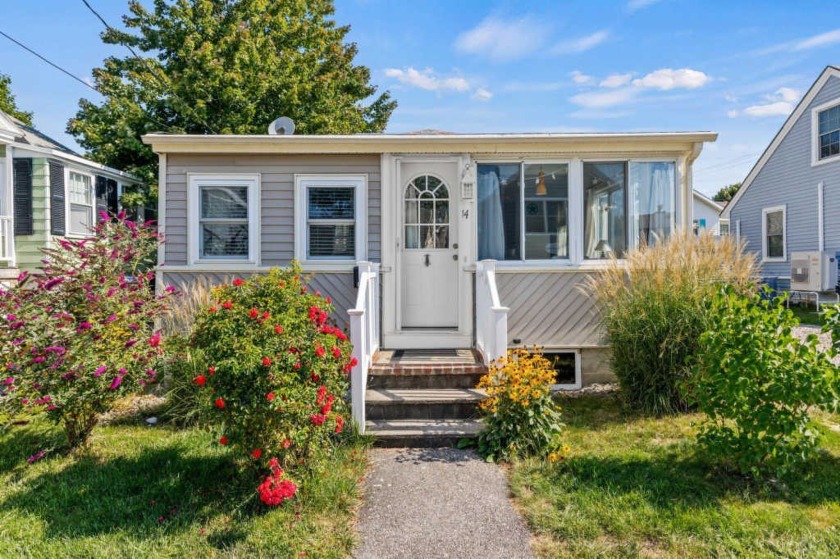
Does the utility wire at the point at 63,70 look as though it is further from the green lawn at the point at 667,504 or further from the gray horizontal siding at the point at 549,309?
the green lawn at the point at 667,504

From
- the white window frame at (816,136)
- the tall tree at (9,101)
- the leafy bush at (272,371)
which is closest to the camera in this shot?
the leafy bush at (272,371)

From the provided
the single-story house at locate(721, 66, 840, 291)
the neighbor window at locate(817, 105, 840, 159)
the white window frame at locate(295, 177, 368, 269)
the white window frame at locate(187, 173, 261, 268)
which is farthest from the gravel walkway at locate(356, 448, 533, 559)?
the neighbor window at locate(817, 105, 840, 159)

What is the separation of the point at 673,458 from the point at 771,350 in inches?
44.1

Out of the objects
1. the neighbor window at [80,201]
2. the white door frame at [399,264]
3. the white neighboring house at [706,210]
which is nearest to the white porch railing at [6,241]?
the neighbor window at [80,201]

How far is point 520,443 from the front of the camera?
3.88 meters

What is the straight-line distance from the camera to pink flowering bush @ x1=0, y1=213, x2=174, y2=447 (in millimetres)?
3604

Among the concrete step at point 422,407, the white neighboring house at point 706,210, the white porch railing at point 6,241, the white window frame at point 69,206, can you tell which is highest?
the white neighboring house at point 706,210

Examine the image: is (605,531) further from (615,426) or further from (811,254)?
(811,254)

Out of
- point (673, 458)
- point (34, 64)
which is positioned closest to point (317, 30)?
point (34, 64)

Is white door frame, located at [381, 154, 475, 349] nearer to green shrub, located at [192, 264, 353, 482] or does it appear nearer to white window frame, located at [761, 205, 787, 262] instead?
green shrub, located at [192, 264, 353, 482]

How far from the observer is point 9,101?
2175 cm

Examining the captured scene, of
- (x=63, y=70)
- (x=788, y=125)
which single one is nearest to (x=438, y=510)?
(x=63, y=70)

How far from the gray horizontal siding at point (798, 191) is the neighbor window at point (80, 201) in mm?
16115

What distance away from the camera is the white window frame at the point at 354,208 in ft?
19.6
